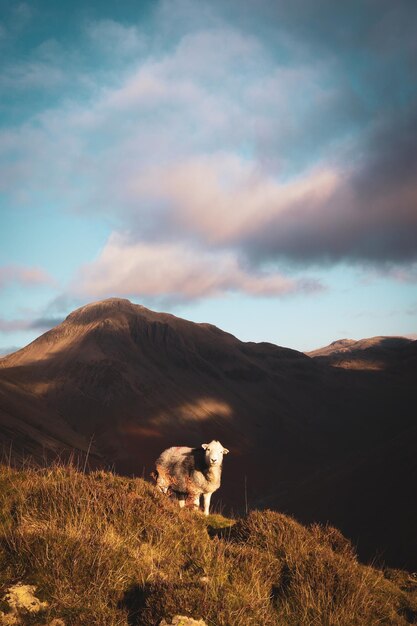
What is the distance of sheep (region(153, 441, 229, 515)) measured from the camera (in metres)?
12.5

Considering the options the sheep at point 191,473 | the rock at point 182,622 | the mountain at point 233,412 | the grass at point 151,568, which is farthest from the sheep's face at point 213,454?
the mountain at point 233,412

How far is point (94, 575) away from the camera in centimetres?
482

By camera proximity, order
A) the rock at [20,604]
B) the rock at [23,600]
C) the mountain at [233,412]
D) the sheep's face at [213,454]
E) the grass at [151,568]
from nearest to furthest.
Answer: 1. the rock at [20,604]
2. the rock at [23,600]
3. the grass at [151,568]
4. the sheep's face at [213,454]
5. the mountain at [233,412]

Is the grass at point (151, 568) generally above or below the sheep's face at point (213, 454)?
below

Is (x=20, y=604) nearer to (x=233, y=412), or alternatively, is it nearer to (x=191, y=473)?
(x=191, y=473)

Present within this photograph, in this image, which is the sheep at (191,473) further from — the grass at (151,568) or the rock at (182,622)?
the rock at (182,622)

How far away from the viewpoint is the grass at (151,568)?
4543 millimetres

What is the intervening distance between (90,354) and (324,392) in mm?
69780

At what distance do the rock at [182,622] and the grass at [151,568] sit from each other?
0.39 feet

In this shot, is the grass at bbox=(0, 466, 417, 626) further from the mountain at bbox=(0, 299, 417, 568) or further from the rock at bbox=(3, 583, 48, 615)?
the mountain at bbox=(0, 299, 417, 568)

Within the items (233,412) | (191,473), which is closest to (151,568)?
(191,473)

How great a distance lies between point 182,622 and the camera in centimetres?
428

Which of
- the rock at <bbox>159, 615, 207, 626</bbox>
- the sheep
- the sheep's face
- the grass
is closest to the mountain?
the sheep

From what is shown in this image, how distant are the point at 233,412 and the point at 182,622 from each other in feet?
358
